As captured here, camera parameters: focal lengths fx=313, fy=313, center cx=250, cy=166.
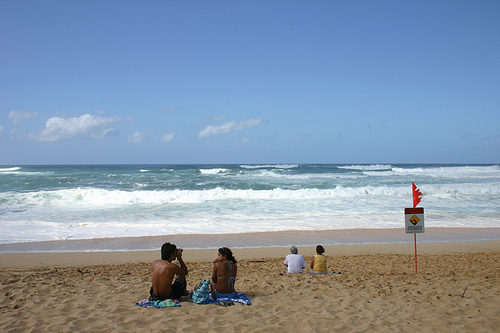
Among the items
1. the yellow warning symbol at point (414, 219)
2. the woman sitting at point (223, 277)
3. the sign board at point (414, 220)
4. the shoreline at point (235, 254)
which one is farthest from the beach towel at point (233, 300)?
the yellow warning symbol at point (414, 219)

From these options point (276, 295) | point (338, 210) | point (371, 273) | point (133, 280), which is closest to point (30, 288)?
point (133, 280)

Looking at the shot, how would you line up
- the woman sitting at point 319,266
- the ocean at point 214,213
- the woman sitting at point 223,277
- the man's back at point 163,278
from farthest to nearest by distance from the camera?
the ocean at point 214,213 → the woman sitting at point 319,266 → the woman sitting at point 223,277 → the man's back at point 163,278

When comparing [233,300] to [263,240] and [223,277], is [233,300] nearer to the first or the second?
[223,277]

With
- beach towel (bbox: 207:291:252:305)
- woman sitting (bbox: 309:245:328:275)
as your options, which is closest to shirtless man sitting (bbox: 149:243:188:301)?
beach towel (bbox: 207:291:252:305)

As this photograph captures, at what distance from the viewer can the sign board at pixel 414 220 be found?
22.5 feet

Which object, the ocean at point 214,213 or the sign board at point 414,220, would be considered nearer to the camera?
the sign board at point 414,220

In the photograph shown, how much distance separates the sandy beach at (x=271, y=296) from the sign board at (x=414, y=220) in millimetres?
931

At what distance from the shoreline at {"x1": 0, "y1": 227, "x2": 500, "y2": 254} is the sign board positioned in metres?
3.31

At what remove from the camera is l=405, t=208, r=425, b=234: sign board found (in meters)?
6.87

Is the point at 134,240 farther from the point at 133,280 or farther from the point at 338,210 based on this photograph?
the point at 338,210

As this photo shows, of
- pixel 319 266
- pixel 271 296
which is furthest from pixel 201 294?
pixel 319 266

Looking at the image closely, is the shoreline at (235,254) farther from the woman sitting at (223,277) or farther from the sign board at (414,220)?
the woman sitting at (223,277)

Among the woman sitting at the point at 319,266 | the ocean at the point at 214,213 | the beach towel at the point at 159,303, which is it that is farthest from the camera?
the ocean at the point at 214,213

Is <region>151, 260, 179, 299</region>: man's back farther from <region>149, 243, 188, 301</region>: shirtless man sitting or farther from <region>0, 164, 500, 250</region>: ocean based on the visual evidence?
<region>0, 164, 500, 250</region>: ocean
